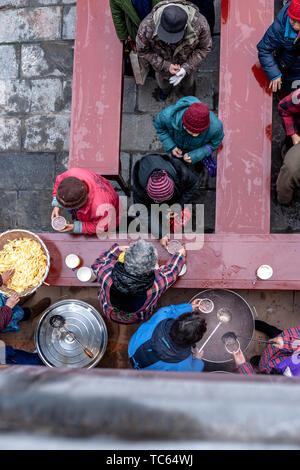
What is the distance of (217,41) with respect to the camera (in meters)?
4.47

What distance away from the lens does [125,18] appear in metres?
3.60

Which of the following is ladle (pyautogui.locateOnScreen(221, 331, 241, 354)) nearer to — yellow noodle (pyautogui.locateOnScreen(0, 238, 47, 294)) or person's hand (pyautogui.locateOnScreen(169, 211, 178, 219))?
person's hand (pyautogui.locateOnScreen(169, 211, 178, 219))

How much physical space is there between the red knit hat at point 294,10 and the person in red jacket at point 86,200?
2.29m

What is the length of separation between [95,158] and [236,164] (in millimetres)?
1518

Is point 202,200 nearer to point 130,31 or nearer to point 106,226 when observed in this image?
point 106,226

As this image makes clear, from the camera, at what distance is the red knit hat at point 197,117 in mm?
3041

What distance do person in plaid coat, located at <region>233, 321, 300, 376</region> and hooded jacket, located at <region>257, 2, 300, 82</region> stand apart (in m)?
2.58

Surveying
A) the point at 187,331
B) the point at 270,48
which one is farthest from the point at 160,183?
the point at 270,48

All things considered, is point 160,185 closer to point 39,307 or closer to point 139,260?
point 139,260

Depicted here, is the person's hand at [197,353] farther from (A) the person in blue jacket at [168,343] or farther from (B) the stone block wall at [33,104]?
(B) the stone block wall at [33,104]

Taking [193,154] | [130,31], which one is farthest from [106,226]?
[130,31]

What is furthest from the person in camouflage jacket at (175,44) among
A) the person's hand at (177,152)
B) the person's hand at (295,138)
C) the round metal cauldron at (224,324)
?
the round metal cauldron at (224,324)

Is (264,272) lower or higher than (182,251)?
lower

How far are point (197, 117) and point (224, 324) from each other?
1.94 m
